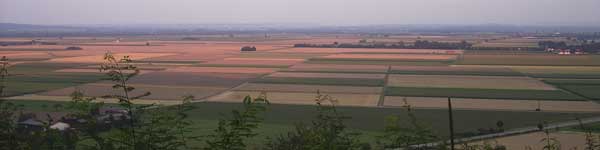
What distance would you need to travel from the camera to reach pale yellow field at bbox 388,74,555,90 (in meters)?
34.8

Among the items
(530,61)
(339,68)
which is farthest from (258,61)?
(530,61)

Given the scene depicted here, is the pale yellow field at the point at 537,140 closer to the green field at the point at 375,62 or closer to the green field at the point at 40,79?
the green field at the point at 40,79

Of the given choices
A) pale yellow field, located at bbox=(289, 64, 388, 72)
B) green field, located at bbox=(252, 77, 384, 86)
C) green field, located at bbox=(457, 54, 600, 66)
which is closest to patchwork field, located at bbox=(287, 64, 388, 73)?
pale yellow field, located at bbox=(289, 64, 388, 72)

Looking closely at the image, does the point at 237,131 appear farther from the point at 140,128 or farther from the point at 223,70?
the point at 223,70

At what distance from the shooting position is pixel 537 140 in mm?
18609

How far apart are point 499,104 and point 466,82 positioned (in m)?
9.63

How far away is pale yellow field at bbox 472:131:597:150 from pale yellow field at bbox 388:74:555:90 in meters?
14.7

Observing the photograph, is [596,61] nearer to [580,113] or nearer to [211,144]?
[580,113]

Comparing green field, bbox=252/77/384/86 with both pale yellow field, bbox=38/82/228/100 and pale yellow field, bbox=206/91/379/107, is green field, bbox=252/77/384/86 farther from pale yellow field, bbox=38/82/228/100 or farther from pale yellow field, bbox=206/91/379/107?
pale yellow field, bbox=206/91/379/107

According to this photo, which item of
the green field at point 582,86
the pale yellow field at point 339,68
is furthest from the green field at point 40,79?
the green field at point 582,86

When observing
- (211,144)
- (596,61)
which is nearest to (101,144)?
(211,144)

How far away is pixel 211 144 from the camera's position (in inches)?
174

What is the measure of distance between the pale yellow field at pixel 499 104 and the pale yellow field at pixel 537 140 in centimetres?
638

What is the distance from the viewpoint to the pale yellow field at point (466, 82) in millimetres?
34844
